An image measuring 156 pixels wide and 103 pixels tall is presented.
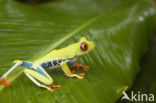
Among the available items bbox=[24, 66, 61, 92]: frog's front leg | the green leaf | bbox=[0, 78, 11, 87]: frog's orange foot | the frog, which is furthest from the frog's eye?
bbox=[0, 78, 11, 87]: frog's orange foot

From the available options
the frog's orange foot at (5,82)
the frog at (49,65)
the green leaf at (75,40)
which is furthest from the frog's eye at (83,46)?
the frog's orange foot at (5,82)

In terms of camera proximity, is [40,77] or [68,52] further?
[68,52]

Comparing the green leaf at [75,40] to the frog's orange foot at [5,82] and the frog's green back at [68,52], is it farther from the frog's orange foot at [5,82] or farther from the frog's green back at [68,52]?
the frog's green back at [68,52]

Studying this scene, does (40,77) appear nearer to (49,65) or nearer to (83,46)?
(49,65)

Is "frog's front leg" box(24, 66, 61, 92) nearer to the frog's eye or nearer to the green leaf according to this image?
the green leaf

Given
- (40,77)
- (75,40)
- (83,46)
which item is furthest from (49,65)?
(75,40)

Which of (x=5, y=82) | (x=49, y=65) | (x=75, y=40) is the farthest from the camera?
(x=75, y=40)

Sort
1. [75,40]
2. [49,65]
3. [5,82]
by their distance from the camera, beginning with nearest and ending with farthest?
[5,82]
[49,65]
[75,40]
